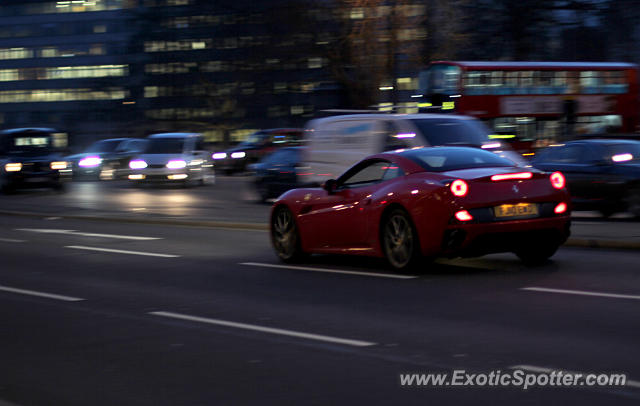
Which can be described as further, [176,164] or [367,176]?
[176,164]

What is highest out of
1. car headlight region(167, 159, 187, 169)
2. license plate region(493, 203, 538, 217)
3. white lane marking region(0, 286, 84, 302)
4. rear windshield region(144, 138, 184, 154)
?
license plate region(493, 203, 538, 217)

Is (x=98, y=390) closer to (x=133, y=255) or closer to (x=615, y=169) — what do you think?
(x=133, y=255)

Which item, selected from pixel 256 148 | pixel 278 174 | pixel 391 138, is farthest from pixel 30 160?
pixel 391 138

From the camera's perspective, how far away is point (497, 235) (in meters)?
10.5

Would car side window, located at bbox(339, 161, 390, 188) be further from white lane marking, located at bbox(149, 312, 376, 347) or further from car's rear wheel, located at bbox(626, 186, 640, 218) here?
car's rear wheel, located at bbox(626, 186, 640, 218)

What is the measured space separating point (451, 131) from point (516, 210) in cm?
679

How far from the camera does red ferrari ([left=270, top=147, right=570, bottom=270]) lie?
10.4 m

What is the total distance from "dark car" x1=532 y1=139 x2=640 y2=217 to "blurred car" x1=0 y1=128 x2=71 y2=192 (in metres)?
21.5

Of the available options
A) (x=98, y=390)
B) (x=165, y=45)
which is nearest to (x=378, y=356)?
(x=98, y=390)

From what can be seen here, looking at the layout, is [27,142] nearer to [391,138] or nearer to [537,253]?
[391,138]

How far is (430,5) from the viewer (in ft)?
167

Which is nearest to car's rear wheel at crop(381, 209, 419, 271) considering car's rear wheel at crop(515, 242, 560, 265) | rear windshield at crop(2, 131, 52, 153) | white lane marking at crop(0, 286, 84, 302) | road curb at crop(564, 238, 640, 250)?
car's rear wheel at crop(515, 242, 560, 265)

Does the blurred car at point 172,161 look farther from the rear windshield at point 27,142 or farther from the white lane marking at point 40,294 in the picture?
the white lane marking at point 40,294

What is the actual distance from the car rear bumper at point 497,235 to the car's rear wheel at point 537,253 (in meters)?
0.38
